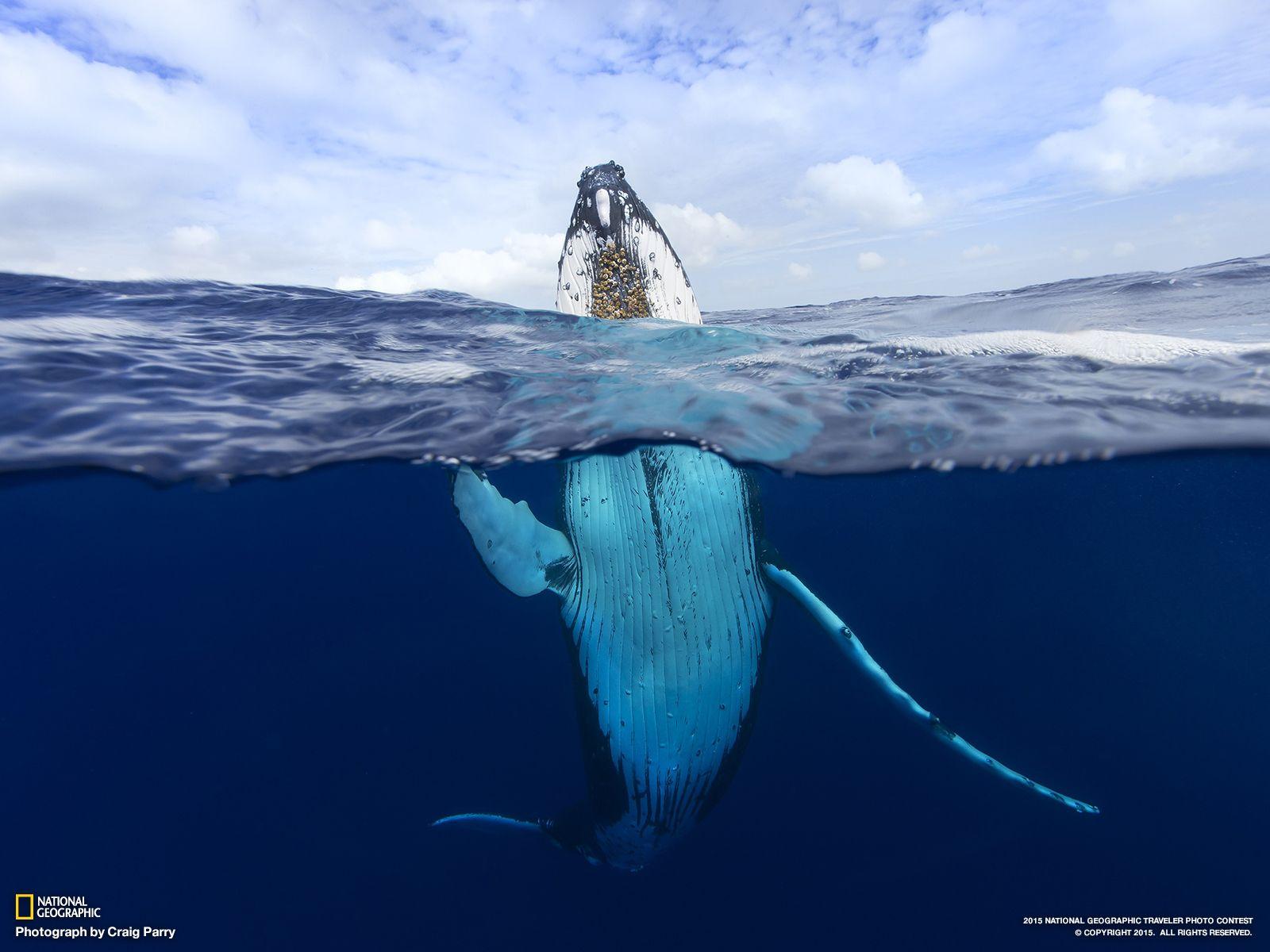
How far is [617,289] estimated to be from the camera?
6152mm

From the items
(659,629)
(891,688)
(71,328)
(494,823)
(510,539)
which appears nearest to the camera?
(510,539)

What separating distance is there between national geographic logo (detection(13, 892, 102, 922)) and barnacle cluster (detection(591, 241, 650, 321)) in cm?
932

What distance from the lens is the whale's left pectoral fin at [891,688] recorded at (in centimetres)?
462

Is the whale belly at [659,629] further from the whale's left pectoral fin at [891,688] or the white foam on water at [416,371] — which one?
the white foam on water at [416,371]

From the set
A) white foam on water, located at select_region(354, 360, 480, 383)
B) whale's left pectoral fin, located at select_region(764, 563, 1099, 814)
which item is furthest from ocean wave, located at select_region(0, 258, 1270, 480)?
whale's left pectoral fin, located at select_region(764, 563, 1099, 814)

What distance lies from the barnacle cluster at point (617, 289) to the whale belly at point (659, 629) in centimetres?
211

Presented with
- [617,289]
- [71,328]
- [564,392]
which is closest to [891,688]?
[564,392]

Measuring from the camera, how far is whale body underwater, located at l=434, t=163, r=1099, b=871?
4.51m

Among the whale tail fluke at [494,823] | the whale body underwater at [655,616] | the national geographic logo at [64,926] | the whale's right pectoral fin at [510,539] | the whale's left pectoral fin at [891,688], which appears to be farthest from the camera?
the national geographic logo at [64,926]

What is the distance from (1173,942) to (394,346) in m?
11.7

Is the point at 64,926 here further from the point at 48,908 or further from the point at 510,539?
the point at 510,539

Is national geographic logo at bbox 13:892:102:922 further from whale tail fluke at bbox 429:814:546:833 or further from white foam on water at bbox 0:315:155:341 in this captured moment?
white foam on water at bbox 0:315:155:341

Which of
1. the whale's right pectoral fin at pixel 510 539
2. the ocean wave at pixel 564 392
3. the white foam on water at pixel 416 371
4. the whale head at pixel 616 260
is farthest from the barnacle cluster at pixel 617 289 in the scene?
the whale's right pectoral fin at pixel 510 539

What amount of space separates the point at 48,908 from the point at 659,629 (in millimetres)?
8688
